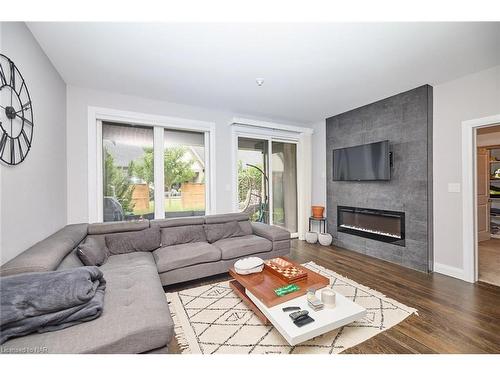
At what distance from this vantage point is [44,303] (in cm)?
118

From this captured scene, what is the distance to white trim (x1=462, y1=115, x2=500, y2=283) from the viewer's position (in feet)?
8.59

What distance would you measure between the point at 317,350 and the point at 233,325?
0.69 metres

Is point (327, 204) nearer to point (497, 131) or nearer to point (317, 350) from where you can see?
point (317, 350)

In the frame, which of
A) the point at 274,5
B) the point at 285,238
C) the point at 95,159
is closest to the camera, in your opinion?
the point at 274,5

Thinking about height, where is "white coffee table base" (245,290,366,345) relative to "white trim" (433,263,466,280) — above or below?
above

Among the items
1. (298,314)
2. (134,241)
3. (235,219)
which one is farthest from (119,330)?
(235,219)

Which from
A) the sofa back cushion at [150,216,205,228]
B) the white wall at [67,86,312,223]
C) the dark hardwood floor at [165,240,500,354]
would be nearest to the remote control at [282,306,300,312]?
the dark hardwood floor at [165,240,500,354]

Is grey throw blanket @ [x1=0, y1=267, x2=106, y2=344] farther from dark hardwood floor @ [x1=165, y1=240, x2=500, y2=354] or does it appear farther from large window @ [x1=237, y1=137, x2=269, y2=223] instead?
large window @ [x1=237, y1=137, x2=269, y2=223]

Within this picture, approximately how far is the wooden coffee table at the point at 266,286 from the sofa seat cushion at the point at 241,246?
540mm

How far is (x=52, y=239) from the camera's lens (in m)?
1.98

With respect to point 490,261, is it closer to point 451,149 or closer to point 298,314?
point 451,149

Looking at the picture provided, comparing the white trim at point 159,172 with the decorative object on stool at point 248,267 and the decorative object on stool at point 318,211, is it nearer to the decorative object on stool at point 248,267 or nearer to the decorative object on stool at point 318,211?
the decorative object on stool at point 248,267
